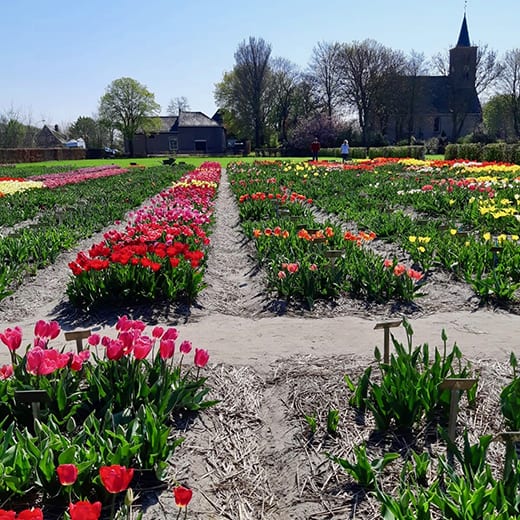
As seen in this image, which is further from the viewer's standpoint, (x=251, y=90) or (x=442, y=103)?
(x=442, y=103)

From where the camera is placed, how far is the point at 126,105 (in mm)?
69562

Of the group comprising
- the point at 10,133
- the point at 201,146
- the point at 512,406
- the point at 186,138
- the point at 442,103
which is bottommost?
the point at 512,406

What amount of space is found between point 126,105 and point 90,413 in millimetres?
72112

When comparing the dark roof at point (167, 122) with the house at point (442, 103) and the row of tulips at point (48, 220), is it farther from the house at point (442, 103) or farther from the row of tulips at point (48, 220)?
the row of tulips at point (48, 220)

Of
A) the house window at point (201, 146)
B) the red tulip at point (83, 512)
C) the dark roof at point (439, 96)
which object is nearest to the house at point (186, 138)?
the house window at point (201, 146)

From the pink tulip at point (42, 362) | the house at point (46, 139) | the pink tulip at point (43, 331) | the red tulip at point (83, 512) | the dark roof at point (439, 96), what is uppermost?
the dark roof at point (439, 96)

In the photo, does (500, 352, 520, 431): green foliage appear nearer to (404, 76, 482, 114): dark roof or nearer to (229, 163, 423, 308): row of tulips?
(229, 163, 423, 308): row of tulips

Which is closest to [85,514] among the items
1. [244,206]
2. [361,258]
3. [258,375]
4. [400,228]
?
[258,375]

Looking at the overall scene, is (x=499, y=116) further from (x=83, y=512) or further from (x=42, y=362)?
(x=83, y=512)

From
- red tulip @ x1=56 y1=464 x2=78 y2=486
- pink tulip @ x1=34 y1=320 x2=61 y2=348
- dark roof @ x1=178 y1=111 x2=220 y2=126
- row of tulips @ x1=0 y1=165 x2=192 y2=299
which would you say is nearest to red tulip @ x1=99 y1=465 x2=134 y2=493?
red tulip @ x1=56 y1=464 x2=78 y2=486

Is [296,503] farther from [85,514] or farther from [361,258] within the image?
[361,258]

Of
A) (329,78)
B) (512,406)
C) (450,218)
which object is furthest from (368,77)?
(512,406)

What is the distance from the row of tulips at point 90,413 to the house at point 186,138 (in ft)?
232

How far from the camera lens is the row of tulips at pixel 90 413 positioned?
7.24ft
